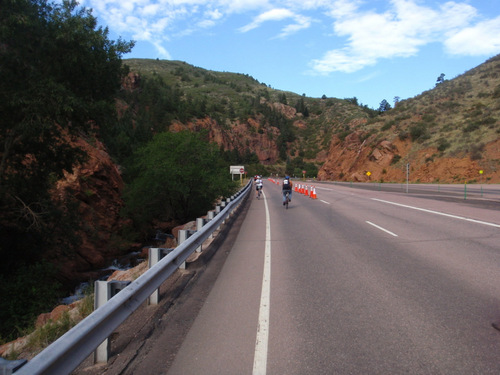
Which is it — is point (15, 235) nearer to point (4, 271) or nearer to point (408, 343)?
point (4, 271)

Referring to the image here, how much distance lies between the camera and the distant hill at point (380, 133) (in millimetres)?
47219

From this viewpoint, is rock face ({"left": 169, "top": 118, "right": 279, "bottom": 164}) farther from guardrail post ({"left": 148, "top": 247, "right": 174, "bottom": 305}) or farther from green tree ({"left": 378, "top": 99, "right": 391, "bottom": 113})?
guardrail post ({"left": 148, "top": 247, "right": 174, "bottom": 305})

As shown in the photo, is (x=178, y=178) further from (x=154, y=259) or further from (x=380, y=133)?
(x=380, y=133)

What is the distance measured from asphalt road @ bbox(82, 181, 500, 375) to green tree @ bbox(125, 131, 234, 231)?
12.5 m

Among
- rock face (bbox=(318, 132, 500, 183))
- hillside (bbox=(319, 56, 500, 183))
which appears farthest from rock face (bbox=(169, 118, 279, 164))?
hillside (bbox=(319, 56, 500, 183))

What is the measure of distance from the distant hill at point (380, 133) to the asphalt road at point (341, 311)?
128 feet

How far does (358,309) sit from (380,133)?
6475 cm

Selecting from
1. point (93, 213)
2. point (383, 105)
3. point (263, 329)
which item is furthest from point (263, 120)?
point (263, 329)

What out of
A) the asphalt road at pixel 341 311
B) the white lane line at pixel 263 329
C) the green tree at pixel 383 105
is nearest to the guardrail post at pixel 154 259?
the asphalt road at pixel 341 311

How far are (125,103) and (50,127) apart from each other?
180ft

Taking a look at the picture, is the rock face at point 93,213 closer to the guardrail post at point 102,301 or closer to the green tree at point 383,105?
the guardrail post at point 102,301

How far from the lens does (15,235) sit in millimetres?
15539

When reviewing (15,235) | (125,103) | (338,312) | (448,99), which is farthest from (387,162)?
(338,312)

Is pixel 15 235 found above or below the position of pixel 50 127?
below
